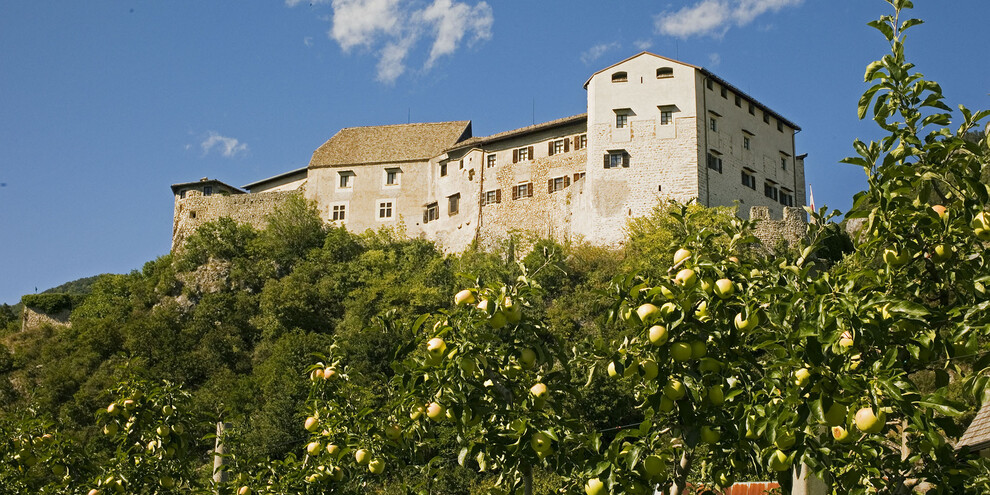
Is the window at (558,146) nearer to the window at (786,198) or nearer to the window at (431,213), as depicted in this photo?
the window at (431,213)

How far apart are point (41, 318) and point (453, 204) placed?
29.0 m

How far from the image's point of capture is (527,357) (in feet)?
21.1

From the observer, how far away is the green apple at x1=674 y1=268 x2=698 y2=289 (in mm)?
5836

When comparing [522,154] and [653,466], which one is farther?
[522,154]

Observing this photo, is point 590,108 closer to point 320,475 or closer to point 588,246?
point 588,246

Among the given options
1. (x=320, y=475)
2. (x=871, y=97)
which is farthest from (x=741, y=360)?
(x=320, y=475)

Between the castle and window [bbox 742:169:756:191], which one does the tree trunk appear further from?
window [bbox 742:169:756:191]

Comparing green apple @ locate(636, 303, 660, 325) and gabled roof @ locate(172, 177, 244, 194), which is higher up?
gabled roof @ locate(172, 177, 244, 194)

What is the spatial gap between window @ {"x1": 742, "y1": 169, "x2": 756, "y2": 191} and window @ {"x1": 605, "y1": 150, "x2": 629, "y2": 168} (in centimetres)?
655

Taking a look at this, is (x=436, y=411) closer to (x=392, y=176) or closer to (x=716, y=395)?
(x=716, y=395)

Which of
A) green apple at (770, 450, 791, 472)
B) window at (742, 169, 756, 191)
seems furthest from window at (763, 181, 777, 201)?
green apple at (770, 450, 791, 472)

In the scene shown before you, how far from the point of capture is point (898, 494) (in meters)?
5.65

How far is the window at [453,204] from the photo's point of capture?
59688mm

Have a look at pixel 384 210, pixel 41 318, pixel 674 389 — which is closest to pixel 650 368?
pixel 674 389
